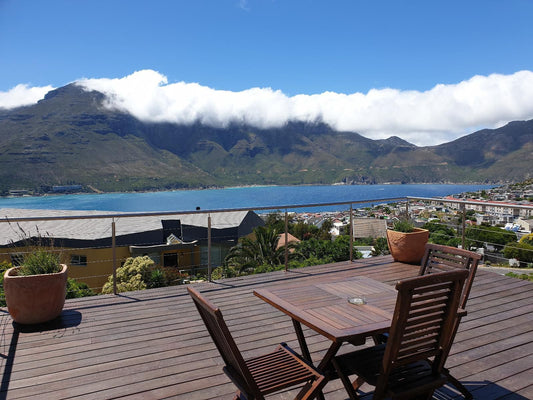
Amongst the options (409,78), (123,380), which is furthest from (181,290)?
(409,78)

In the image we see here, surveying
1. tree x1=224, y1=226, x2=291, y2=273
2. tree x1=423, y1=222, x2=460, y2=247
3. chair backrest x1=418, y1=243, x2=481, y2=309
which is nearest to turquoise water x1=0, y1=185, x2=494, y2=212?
tree x1=224, y1=226, x2=291, y2=273

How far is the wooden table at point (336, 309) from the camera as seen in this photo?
6.04 feet

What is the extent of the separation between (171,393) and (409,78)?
3939 cm

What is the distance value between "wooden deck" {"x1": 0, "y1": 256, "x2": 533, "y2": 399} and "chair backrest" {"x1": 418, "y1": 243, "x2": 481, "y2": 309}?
2.06 feet

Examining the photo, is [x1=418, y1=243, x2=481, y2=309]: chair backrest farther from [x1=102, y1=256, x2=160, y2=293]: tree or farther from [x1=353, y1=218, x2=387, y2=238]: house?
[x1=102, y1=256, x2=160, y2=293]: tree

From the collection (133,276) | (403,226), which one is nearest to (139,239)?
(133,276)

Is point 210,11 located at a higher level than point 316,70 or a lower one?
→ lower

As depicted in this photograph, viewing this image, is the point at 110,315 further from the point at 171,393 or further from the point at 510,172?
the point at 510,172

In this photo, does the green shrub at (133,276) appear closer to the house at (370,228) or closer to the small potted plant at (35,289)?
the house at (370,228)

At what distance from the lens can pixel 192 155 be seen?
177m

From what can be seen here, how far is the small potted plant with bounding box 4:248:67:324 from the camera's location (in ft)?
11.8

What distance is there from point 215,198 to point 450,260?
10753cm

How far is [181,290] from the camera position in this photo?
4.82 m

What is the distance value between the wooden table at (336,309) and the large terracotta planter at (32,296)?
2.43 meters
